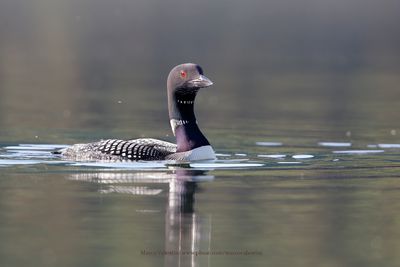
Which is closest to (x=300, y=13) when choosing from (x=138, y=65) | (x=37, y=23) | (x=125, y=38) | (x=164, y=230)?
(x=37, y=23)

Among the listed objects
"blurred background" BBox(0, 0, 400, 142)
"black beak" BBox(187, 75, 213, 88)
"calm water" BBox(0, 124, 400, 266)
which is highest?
"blurred background" BBox(0, 0, 400, 142)

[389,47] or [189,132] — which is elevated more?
[389,47]

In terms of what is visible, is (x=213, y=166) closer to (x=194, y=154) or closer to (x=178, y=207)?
(x=194, y=154)

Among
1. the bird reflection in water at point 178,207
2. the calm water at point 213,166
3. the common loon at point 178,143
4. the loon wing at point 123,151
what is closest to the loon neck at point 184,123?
the common loon at point 178,143

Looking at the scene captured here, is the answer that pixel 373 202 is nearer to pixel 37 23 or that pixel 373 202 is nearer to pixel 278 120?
pixel 278 120

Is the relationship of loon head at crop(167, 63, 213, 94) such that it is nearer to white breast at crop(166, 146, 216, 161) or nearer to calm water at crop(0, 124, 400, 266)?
white breast at crop(166, 146, 216, 161)

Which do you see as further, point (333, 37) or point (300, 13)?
point (300, 13)

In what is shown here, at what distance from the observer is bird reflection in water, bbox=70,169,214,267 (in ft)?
32.4

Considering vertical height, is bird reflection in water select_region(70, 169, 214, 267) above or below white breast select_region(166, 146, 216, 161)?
below

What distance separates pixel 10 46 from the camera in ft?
131

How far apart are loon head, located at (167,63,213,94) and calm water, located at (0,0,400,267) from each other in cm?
82

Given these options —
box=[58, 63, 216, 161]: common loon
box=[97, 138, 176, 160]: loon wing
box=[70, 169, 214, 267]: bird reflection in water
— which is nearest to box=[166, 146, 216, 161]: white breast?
box=[58, 63, 216, 161]: common loon

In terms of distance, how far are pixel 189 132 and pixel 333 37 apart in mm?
31388

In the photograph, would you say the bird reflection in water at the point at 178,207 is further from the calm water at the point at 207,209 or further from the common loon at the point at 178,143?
the common loon at the point at 178,143
